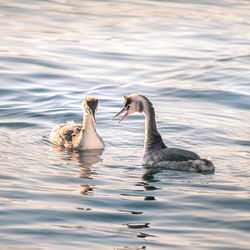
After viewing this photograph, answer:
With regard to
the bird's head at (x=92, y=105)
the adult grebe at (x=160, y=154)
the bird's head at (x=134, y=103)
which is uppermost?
the bird's head at (x=134, y=103)

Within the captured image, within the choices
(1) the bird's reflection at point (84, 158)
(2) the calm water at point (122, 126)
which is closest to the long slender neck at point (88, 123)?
(1) the bird's reflection at point (84, 158)

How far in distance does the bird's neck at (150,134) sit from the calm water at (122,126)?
18.2 inches

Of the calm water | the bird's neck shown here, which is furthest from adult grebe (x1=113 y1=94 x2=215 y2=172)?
the calm water

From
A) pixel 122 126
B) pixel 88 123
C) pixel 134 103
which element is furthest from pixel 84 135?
pixel 122 126

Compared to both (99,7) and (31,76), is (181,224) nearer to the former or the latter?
(31,76)

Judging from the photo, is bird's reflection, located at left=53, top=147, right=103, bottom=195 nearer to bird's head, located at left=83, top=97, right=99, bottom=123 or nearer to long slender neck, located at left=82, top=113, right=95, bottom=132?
long slender neck, located at left=82, top=113, right=95, bottom=132

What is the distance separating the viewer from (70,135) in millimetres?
15250

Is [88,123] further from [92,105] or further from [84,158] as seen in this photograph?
[84,158]

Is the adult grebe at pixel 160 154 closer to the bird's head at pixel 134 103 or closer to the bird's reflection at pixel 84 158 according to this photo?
the bird's head at pixel 134 103

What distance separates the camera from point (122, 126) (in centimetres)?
1678

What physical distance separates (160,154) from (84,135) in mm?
2437

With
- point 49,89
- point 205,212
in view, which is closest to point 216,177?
Result: point 205,212

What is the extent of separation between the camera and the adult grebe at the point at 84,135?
14781 mm

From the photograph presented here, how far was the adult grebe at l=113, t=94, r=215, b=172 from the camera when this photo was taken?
41.5ft
